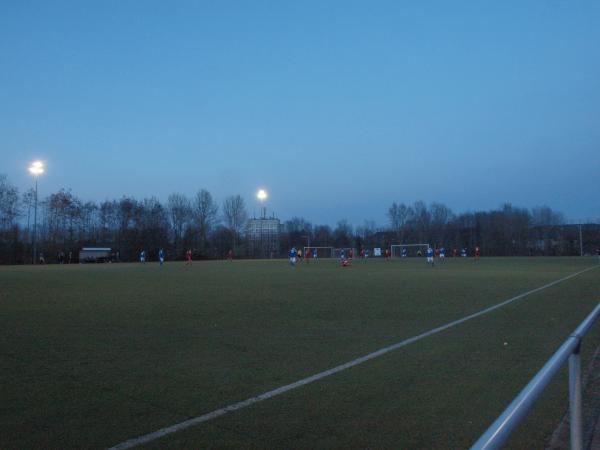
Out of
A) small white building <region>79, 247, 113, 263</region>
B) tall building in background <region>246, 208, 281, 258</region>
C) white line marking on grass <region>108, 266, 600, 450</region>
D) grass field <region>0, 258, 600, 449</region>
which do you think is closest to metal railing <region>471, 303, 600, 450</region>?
grass field <region>0, 258, 600, 449</region>

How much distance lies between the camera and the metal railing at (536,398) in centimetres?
175

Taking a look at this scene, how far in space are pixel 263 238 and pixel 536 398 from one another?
112 meters

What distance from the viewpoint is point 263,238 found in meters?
114

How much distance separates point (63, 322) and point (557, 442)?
9.65 metres

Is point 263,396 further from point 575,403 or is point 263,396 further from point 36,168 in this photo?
point 36,168

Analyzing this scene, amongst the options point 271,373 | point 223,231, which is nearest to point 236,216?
point 223,231

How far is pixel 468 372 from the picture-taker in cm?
652

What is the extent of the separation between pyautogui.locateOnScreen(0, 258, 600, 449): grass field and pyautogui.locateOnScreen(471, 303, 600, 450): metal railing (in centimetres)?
142

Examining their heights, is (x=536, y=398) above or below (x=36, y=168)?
below

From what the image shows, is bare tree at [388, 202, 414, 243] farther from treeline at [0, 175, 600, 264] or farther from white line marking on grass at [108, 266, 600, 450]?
white line marking on grass at [108, 266, 600, 450]

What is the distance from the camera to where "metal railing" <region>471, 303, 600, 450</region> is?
1755mm

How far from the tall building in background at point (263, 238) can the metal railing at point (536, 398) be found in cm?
9753

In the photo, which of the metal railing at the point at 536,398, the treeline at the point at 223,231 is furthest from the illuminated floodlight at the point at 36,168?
the metal railing at the point at 536,398

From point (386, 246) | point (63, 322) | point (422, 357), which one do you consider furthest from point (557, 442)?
point (386, 246)
